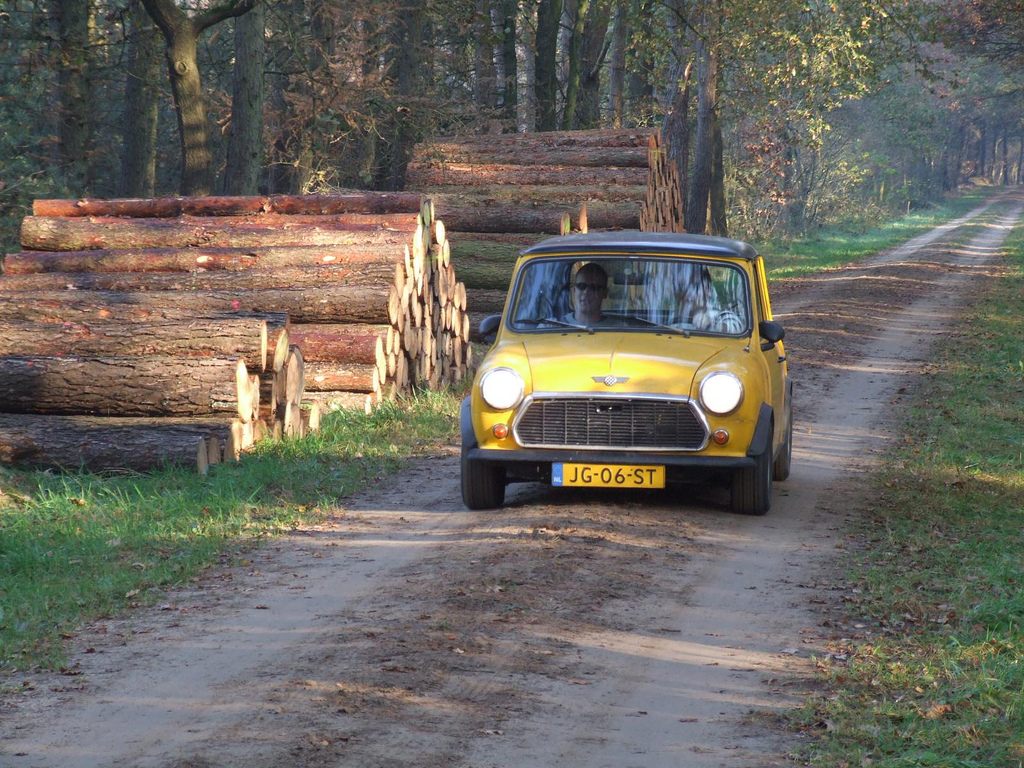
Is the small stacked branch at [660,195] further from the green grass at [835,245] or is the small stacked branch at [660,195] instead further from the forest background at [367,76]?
the green grass at [835,245]

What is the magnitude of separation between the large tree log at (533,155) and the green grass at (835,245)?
34.3 feet

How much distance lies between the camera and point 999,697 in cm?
562

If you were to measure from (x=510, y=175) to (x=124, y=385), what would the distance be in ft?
39.5

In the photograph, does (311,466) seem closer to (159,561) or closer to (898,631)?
(159,561)

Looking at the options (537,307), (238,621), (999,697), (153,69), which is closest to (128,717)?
(238,621)

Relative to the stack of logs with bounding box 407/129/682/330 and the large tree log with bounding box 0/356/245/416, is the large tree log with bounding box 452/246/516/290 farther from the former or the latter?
the large tree log with bounding box 0/356/245/416

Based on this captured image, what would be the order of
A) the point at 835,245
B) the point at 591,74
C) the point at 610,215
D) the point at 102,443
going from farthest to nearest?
the point at 835,245, the point at 591,74, the point at 610,215, the point at 102,443

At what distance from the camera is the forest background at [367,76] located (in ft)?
68.5

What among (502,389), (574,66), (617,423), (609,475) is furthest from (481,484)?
(574,66)

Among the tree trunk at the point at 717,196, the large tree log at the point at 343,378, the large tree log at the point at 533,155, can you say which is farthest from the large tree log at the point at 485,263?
the tree trunk at the point at 717,196

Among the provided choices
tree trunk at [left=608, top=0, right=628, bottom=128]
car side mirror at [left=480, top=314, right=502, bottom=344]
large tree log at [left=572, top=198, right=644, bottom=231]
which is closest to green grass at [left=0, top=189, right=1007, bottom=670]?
car side mirror at [left=480, top=314, right=502, bottom=344]

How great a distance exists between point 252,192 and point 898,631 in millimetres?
15747

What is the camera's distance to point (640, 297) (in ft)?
32.6

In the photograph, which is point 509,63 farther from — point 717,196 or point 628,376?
point 628,376
